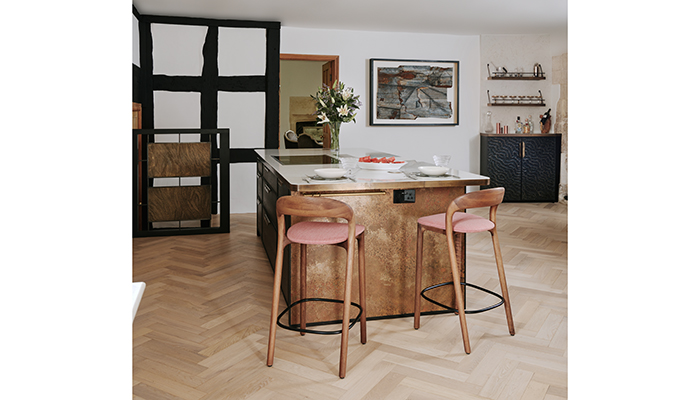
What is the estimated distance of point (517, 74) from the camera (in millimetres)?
6930

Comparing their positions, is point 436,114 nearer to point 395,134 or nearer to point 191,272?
point 395,134

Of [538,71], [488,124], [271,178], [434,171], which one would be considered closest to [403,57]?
[488,124]

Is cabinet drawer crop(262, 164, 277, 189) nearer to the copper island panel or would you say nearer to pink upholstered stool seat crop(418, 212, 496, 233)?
the copper island panel

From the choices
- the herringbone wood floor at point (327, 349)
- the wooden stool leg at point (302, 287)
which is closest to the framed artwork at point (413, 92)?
the herringbone wood floor at point (327, 349)

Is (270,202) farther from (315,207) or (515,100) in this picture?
(515,100)

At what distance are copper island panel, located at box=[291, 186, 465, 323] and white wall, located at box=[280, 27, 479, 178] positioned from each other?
410cm

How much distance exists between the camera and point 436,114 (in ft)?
22.7

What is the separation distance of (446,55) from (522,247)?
11.5 feet

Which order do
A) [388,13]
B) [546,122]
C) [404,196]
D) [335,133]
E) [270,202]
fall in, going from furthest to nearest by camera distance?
1. [546,122]
2. [388,13]
3. [335,133]
4. [270,202]
5. [404,196]

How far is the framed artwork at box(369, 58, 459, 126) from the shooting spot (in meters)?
6.68

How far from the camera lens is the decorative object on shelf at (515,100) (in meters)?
6.98

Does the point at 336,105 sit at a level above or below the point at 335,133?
above

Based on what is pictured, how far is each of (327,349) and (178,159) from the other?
10.2ft
